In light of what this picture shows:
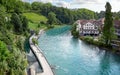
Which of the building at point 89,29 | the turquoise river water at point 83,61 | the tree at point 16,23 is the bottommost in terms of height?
the turquoise river water at point 83,61

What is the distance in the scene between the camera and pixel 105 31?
5250 cm

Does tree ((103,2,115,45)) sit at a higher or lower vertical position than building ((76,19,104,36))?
higher

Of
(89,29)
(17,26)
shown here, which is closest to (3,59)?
(17,26)

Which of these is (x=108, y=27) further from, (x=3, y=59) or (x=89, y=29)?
(x=3, y=59)

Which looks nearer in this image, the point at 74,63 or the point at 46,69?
the point at 46,69

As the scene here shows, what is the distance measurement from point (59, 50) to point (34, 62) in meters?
13.8

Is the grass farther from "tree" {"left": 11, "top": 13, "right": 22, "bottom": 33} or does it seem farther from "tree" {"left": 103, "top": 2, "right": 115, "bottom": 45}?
"tree" {"left": 103, "top": 2, "right": 115, "bottom": 45}

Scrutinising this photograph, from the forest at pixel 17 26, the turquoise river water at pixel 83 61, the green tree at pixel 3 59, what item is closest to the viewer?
the green tree at pixel 3 59

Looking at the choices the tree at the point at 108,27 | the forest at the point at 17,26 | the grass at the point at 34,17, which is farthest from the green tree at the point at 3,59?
the grass at the point at 34,17

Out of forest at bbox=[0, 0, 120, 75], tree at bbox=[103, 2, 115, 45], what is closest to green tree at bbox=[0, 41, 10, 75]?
forest at bbox=[0, 0, 120, 75]

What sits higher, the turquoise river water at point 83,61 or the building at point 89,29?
the building at point 89,29

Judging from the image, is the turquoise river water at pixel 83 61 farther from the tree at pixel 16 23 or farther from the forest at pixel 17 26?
the tree at pixel 16 23

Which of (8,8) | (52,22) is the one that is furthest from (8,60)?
(52,22)

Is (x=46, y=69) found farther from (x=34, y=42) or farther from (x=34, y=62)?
(x=34, y=42)
